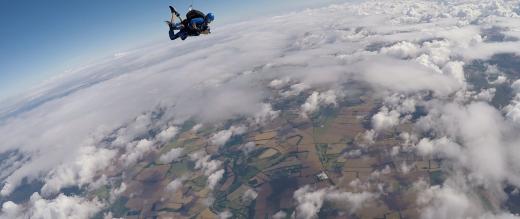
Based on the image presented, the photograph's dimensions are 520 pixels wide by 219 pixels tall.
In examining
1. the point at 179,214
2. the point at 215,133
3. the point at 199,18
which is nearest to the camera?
the point at 199,18

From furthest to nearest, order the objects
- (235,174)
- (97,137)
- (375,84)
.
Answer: (97,137), (375,84), (235,174)

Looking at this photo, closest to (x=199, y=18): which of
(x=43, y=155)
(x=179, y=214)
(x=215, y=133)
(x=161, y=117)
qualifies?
(x=179, y=214)

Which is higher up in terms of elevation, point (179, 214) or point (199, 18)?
point (199, 18)

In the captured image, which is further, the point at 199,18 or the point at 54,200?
the point at 54,200

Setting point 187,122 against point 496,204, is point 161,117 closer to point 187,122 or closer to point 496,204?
point 187,122

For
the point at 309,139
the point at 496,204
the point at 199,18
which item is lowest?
the point at 496,204

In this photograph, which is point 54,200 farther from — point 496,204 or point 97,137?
point 496,204
